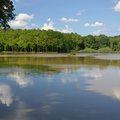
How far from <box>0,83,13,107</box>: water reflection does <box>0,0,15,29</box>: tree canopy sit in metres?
5.71

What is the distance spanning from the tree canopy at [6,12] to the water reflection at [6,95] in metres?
5.71

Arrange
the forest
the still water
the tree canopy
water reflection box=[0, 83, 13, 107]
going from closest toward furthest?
the still water, water reflection box=[0, 83, 13, 107], the tree canopy, the forest

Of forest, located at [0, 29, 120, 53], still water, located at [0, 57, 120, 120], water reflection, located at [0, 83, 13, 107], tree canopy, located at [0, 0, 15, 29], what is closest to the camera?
still water, located at [0, 57, 120, 120]

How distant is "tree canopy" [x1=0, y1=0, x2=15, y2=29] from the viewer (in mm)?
27703

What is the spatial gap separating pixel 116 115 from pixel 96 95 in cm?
670

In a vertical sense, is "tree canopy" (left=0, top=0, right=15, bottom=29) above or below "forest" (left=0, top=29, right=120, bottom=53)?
above

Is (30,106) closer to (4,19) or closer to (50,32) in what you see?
(4,19)

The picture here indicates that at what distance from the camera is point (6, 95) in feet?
77.1

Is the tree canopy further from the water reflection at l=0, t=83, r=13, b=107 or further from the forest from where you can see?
the forest

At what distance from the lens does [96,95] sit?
23922 millimetres

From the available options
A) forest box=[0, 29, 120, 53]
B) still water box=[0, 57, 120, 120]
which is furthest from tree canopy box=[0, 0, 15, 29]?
forest box=[0, 29, 120, 53]

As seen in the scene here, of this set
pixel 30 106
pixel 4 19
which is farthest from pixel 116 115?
pixel 4 19

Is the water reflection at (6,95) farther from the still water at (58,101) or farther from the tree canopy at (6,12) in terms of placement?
the tree canopy at (6,12)

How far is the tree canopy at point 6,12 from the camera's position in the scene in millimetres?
27703
